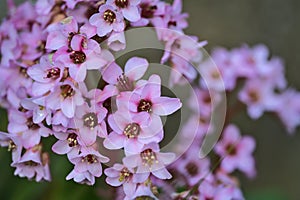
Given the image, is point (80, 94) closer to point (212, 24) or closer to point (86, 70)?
point (86, 70)

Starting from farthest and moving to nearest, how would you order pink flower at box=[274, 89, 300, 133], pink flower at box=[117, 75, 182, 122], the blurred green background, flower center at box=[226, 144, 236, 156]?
the blurred green background, pink flower at box=[274, 89, 300, 133], flower center at box=[226, 144, 236, 156], pink flower at box=[117, 75, 182, 122]

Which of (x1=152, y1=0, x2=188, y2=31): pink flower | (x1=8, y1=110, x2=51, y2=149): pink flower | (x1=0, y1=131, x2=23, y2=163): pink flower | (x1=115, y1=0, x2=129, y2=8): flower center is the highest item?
(x1=152, y1=0, x2=188, y2=31): pink flower

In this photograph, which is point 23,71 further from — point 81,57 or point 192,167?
point 192,167

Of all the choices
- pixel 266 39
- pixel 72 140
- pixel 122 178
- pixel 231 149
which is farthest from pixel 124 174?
pixel 266 39

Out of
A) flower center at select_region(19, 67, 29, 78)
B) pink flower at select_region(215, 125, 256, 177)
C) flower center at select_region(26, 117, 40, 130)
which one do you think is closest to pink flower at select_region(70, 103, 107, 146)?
flower center at select_region(26, 117, 40, 130)

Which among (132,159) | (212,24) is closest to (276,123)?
(212,24)

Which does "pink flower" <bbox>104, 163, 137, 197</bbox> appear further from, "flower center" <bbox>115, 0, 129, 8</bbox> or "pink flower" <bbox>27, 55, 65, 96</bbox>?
"flower center" <bbox>115, 0, 129, 8</bbox>
